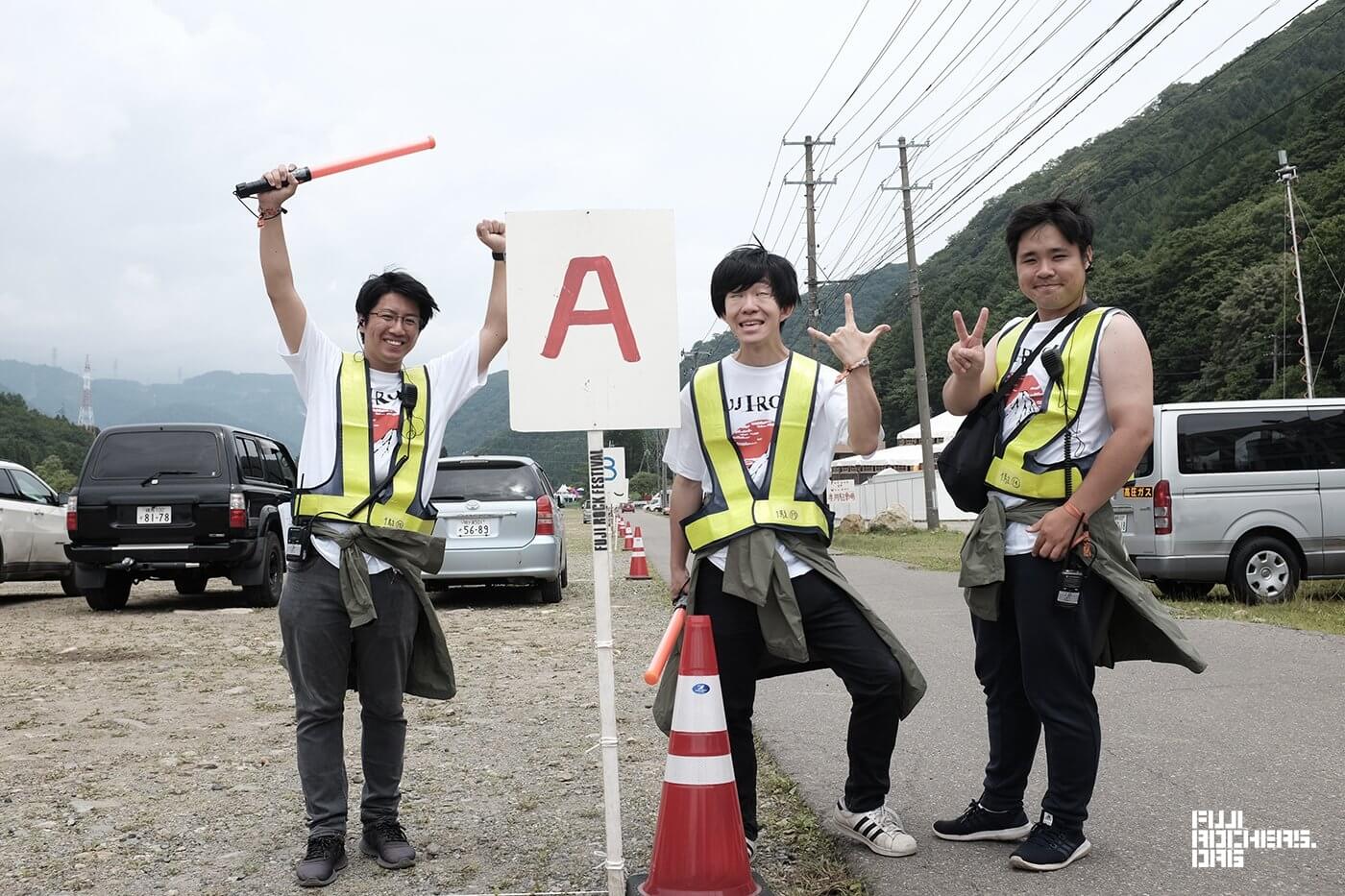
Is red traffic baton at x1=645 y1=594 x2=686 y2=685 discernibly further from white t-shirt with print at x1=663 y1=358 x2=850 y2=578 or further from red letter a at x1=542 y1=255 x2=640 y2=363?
red letter a at x1=542 y1=255 x2=640 y2=363

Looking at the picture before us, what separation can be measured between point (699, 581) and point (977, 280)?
48372mm

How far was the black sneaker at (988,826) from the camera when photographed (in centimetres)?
382

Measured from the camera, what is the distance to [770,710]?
6.36 metres

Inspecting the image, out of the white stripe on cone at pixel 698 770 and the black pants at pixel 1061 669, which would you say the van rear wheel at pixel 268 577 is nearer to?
the white stripe on cone at pixel 698 770

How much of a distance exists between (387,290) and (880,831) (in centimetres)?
247

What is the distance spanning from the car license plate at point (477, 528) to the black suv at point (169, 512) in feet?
6.24

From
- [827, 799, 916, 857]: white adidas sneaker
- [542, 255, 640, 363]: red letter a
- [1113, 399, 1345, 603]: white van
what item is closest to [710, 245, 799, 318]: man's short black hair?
[542, 255, 640, 363]: red letter a

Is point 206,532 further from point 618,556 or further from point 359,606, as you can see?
point 618,556

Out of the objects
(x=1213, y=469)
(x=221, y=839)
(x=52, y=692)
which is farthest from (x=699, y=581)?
(x=1213, y=469)

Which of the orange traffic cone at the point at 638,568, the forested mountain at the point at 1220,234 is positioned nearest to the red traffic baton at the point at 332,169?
the orange traffic cone at the point at 638,568

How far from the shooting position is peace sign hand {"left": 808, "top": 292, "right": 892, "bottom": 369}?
344 cm

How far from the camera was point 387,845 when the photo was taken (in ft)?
12.5

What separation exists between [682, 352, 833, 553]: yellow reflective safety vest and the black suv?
983 centimetres

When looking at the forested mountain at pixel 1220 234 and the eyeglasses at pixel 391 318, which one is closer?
the eyeglasses at pixel 391 318
